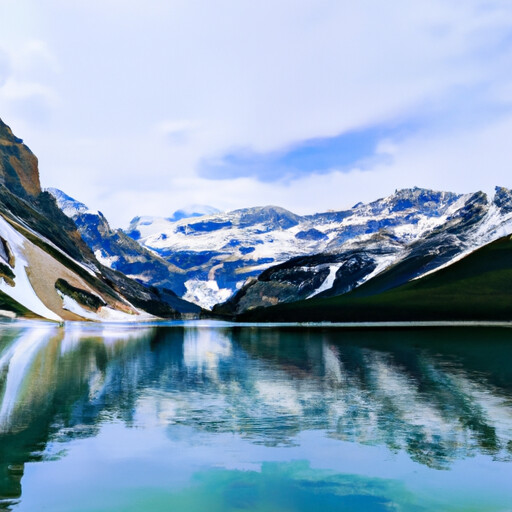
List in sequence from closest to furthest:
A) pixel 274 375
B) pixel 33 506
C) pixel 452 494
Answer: pixel 33 506, pixel 452 494, pixel 274 375

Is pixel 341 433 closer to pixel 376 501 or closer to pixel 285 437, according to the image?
pixel 285 437

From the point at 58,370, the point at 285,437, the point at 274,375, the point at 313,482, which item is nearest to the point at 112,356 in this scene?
the point at 58,370

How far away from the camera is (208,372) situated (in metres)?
72.5

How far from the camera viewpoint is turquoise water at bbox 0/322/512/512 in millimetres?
25422

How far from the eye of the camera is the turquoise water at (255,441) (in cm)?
2542

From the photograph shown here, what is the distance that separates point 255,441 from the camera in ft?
113

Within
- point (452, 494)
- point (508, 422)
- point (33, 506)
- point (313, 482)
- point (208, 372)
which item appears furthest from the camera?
point (208, 372)

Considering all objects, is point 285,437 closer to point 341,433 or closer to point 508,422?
point 341,433

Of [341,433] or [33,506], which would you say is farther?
[341,433]

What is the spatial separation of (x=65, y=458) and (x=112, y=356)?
6197cm

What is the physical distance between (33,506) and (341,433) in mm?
18495

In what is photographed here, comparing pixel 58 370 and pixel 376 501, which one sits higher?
pixel 58 370

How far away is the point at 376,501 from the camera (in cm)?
2502

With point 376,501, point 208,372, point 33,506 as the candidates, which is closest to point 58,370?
point 208,372
